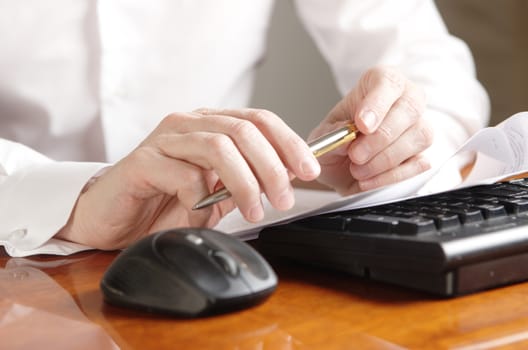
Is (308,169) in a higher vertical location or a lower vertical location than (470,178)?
higher

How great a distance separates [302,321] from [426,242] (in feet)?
0.31

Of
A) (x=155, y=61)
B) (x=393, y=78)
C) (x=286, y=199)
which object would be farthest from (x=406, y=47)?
(x=286, y=199)

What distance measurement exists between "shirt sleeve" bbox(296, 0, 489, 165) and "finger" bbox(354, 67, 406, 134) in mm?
380

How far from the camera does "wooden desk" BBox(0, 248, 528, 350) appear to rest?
0.46 metres

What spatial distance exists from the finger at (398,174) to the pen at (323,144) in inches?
3.5

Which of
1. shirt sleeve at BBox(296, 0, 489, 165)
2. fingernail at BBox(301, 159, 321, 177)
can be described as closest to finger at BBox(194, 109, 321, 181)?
fingernail at BBox(301, 159, 321, 177)

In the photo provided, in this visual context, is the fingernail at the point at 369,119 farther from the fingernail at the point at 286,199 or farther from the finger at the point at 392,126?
the fingernail at the point at 286,199

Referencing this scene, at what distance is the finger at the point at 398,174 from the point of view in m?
0.88

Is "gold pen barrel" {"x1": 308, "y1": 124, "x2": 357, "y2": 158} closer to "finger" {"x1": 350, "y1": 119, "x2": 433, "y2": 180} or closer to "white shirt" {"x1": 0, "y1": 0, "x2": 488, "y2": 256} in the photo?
"finger" {"x1": 350, "y1": 119, "x2": 433, "y2": 180}

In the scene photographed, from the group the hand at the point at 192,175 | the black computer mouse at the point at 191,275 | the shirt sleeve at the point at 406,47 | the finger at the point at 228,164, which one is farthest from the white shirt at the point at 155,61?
the black computer mouse at the point at 191,275

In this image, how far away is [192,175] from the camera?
67 cm

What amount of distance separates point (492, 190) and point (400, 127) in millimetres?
195

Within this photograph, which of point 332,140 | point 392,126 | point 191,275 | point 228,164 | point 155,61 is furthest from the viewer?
point 155,61

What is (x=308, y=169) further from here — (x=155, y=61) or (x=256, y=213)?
(x=155, y=61)
